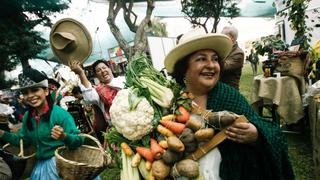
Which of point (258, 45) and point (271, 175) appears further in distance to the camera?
point (258, 45)

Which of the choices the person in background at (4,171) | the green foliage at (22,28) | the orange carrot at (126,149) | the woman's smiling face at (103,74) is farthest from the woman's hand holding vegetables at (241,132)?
the green foliage at (22,28)

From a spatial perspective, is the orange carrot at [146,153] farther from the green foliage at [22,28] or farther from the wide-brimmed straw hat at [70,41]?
the green foliage at [22,28]

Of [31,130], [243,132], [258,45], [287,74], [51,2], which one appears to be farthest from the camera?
[51,2]

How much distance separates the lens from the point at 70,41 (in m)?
3.58

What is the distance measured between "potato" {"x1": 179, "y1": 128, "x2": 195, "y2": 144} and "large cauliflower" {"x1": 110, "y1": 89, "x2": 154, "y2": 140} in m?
0.22

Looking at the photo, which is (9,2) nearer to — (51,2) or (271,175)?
(51,2)

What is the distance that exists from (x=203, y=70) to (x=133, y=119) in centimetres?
49

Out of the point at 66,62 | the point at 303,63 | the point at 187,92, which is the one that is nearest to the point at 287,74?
the point at 303,63

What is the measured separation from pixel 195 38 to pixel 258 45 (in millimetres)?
4584

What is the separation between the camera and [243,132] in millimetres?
1583

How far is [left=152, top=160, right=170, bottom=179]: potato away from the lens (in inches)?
67.5

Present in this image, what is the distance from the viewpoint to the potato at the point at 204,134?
64.1 inches

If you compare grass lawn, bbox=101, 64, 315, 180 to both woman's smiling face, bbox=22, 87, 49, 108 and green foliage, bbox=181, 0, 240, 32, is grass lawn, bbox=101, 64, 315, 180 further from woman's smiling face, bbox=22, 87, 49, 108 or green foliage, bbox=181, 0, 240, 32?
green foliage, bbox=181, 0, 240, 32

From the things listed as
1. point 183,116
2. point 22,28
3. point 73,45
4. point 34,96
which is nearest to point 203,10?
point 22,28
